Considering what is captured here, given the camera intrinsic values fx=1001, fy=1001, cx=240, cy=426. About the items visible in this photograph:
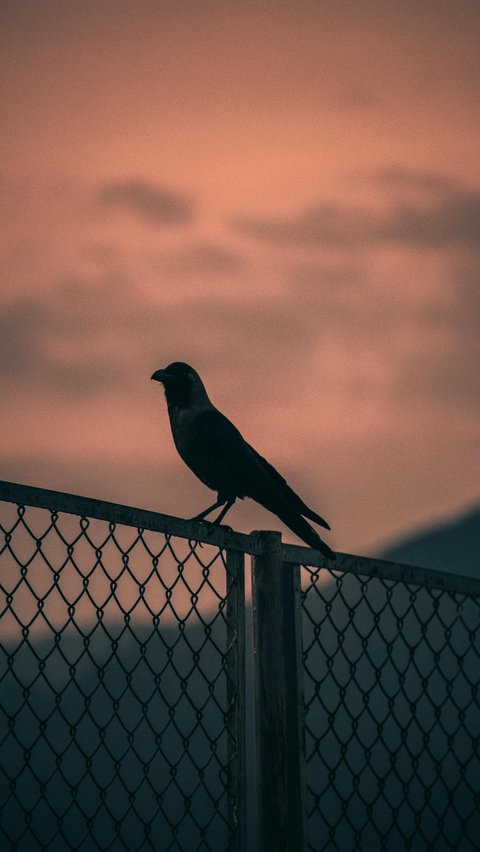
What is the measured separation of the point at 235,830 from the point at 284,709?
0.35m

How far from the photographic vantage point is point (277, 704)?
9.41 ft

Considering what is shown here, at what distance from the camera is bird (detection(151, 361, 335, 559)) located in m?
5.62

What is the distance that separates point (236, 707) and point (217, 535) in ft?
1.60

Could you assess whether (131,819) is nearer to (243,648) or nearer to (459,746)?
(459,746)

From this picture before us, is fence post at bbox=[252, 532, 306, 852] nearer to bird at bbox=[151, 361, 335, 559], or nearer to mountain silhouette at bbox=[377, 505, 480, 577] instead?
bird at bbox=[151, 361, 335, 559]

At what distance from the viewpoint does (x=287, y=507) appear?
14.6ft

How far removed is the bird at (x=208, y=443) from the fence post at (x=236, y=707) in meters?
2.14

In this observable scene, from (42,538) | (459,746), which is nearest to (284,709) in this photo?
(42,538)

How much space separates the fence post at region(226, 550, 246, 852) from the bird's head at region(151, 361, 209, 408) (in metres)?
3.44

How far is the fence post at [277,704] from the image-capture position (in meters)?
2.82

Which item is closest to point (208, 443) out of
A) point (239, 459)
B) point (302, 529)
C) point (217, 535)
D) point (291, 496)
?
point (239, 459)

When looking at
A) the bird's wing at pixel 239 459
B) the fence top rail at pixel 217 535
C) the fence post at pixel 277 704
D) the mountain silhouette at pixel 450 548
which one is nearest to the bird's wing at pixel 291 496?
the bird's wing at pixel 239 459

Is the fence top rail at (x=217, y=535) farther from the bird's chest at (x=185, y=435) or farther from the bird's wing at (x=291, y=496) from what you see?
the bird's chest at (x=185, y=435)

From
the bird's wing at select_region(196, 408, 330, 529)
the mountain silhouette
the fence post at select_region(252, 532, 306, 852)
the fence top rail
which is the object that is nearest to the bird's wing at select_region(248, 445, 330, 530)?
the bird's wing at select_region(196, 408, 330, 529)
